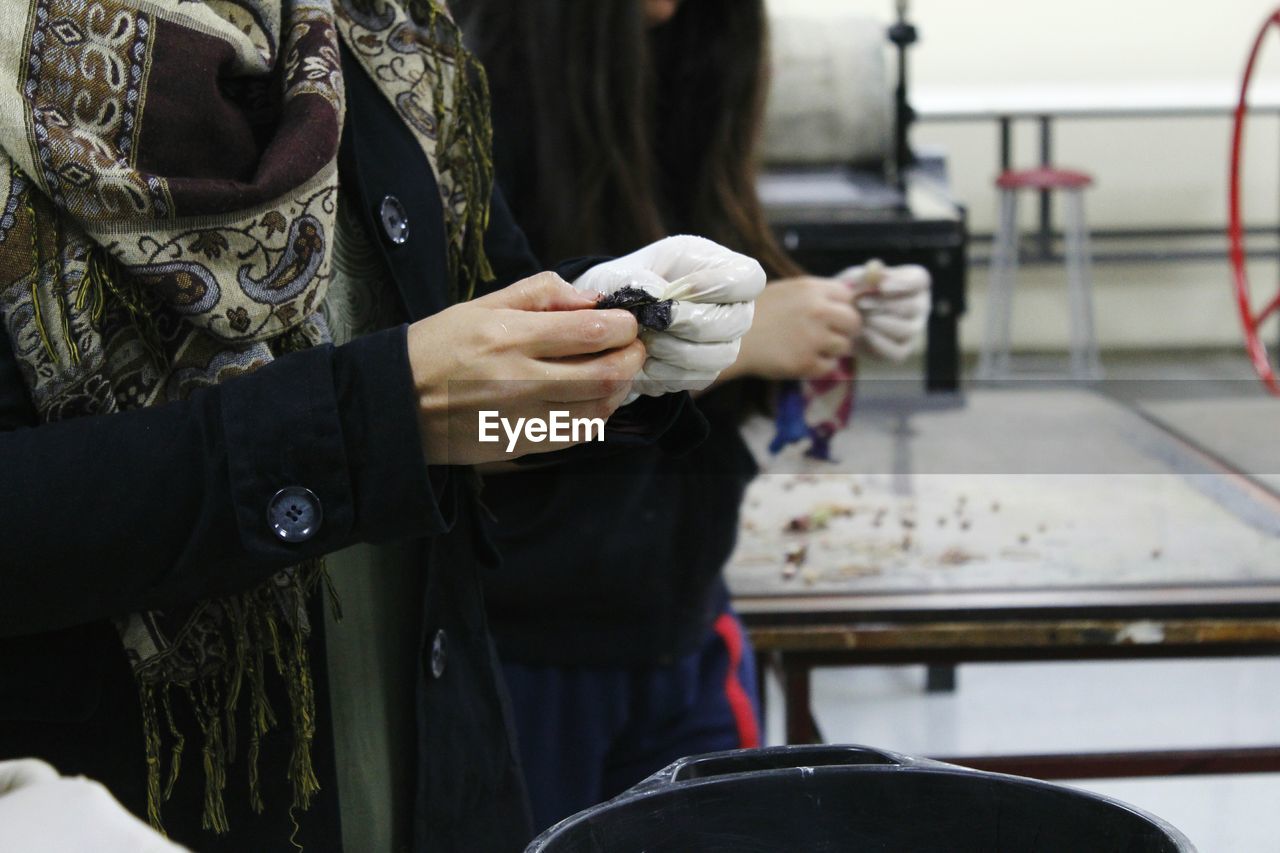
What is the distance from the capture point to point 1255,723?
1.73m

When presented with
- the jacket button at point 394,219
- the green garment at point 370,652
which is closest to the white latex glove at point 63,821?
the green garment at point 370,652

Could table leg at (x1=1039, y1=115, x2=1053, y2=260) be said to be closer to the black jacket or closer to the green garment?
the green garment

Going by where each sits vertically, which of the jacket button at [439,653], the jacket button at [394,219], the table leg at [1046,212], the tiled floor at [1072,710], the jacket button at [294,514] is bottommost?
the tiled floor at [1072,710]

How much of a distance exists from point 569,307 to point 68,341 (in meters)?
0.25

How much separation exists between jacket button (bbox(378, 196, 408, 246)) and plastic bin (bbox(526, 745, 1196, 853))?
0.35 meters

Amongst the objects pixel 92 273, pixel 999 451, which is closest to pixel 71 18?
pixel 92 273

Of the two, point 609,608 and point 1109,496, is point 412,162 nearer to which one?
point 609,608

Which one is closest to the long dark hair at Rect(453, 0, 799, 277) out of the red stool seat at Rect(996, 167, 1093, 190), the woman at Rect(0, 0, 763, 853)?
the woman at Rect(0, 0, 763, 853)

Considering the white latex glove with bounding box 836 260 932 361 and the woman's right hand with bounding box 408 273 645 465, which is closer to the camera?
the woman's right hand with bounding box 408 273 645 465

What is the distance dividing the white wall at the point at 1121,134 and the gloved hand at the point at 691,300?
4.71 m

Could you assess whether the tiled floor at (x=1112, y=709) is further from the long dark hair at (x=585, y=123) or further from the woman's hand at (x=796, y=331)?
the long dark hair at (x=585, y=123)

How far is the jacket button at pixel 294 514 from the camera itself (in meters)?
0.61

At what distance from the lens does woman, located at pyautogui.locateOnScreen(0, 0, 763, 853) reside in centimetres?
61

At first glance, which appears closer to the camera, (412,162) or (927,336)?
(412,162)
